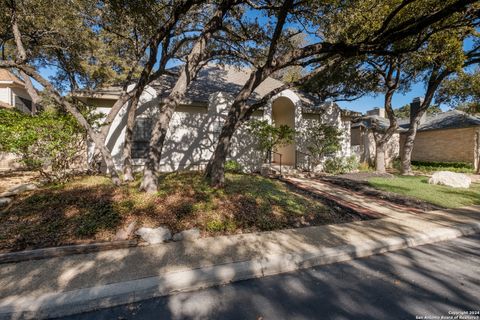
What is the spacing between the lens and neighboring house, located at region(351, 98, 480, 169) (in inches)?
615

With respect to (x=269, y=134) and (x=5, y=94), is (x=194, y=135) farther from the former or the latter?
(x=5, y=94)

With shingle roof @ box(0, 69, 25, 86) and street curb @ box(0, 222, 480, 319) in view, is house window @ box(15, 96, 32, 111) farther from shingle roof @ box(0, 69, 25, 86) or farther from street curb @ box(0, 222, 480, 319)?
street curb @ box(0, 222, 480, 319)

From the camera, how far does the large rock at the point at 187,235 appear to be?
14.1ft

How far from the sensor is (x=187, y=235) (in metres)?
4.34

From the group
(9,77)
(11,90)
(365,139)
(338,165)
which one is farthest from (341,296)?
(9,77)

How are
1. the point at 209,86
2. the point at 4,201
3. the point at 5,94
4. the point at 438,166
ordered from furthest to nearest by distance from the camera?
the point at 438,166
the point at 5,94
the point at 209,86
the point at 4,201

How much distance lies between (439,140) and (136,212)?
22.1m

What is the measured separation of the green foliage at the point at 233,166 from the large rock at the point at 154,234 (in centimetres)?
611

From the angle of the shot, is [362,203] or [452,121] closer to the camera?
[362,203]

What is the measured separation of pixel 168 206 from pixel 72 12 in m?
9.18

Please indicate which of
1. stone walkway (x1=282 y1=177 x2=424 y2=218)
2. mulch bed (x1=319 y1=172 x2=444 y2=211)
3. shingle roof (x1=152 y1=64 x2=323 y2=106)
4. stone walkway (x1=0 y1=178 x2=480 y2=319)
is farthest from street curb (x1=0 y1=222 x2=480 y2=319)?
shingle roof (x1=152 y1=64 x2=323 y2=106)

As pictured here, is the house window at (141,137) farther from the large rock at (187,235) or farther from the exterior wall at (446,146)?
the exterior wall at (446,146)

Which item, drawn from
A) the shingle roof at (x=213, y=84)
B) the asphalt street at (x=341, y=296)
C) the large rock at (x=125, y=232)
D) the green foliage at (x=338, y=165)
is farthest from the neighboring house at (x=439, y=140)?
the large rock at (x=125, y=232)

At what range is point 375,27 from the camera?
7.00m
